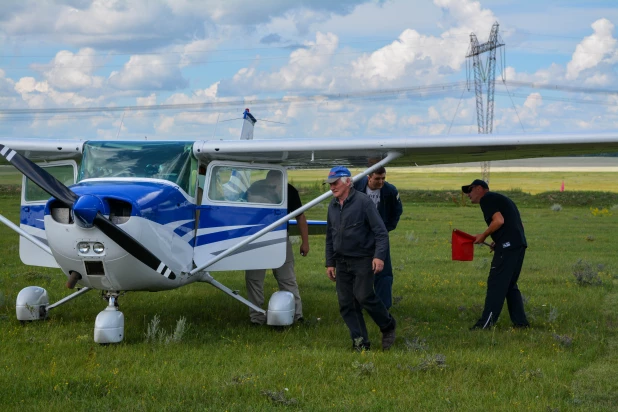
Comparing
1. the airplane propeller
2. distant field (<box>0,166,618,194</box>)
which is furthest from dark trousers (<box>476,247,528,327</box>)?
distant field (<box>0,166,618,194</box>)

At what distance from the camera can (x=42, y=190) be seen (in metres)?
9.02

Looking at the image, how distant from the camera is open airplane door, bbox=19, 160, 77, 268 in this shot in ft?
28.0

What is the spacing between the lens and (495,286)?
27.0 feet

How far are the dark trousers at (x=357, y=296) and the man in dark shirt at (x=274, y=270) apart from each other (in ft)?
5.92

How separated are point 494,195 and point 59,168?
5.37 meters

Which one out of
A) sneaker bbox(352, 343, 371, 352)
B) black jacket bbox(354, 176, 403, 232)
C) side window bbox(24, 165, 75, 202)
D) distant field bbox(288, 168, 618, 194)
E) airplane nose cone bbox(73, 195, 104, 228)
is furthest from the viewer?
distant field bbox(288, 168, 618, 194)

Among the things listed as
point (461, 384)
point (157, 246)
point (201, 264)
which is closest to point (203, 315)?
point (201, 264)

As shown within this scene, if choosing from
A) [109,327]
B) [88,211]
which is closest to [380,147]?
[88,211]

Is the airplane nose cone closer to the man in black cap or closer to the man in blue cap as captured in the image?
the man in blue cap

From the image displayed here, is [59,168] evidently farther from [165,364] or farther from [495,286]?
[495,286]

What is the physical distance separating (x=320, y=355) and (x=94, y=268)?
2271 millimetres

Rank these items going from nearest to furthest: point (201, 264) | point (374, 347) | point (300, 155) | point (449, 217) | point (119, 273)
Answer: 1. point (119, 273)
2. point (374, 347)
3. point (201, 264)
4. point (300, 155)
5. point (449, 217)

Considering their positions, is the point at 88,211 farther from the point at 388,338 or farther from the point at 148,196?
the point at 388,338

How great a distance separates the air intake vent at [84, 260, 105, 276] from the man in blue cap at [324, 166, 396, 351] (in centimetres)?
224
